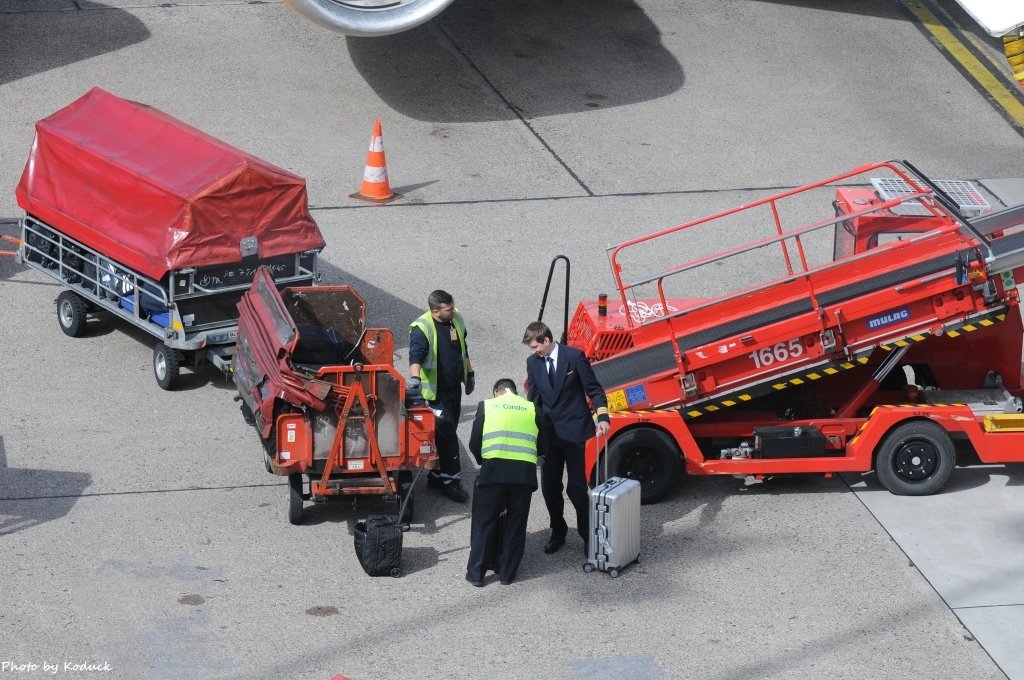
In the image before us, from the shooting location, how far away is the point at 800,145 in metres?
17.9

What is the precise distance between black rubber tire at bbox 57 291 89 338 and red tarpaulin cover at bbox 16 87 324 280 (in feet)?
2.10

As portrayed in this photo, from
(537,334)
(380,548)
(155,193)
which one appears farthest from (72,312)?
(537,334)

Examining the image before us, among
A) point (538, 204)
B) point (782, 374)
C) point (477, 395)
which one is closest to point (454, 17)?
point (538, 204)

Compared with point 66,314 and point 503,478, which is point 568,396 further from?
point 66,314

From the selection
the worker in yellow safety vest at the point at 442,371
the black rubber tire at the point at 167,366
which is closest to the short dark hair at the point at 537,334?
the worker in yellow safety vest at the point at 442,371

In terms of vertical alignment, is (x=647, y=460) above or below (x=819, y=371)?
below

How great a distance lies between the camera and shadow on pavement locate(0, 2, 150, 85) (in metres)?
19.0

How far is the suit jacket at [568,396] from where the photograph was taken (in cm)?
920

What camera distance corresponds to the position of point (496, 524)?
8.92 meters

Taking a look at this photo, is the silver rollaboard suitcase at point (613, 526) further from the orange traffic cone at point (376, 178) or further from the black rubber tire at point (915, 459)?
the orange traffic cone at point (376, 178)

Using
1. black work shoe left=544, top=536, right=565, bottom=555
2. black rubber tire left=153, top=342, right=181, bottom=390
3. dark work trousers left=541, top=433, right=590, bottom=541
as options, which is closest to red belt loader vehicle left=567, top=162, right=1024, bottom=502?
dark work trousers left=541, top=433, right=590, bottom=541

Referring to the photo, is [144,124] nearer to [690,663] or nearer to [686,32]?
[690,663]

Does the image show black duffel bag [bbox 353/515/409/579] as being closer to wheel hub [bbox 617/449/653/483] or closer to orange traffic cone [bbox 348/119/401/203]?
wheel hub [bbox 617/449/653/483]

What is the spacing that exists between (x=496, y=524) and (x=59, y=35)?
45.4 ft
